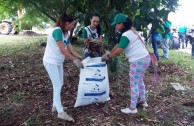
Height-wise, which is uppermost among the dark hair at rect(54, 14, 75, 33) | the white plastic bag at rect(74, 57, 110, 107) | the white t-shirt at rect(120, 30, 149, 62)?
the dark hair at rect(54, 14, 75, 33)

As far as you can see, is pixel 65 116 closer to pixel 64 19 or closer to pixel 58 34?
pixel 58 34

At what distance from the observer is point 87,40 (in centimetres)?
496

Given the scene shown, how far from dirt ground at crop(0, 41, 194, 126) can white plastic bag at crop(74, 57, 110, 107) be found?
0.80ft

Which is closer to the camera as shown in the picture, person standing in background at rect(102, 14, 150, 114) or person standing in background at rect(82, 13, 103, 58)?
person standing in background at rect(102, 14, 150, 114)

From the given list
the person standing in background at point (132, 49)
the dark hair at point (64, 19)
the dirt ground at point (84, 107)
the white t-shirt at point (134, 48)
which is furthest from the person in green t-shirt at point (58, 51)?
the white t-shirt at point (134, 48)

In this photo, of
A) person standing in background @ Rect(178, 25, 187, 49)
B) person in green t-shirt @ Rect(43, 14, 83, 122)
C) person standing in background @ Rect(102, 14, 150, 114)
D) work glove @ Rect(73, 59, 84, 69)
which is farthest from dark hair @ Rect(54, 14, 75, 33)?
person standing in background @ Rect(178, 25, 187, 49)

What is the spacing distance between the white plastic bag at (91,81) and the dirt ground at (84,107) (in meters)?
0.24

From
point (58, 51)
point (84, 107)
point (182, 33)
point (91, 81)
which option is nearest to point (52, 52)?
point (58, 51)

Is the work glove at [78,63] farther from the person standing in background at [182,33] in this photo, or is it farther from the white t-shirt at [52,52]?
the person standing in background at [182,33]

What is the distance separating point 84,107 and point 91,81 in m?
0.56

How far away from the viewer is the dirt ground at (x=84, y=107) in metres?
4.37

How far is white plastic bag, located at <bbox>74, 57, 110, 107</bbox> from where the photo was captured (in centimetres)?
445

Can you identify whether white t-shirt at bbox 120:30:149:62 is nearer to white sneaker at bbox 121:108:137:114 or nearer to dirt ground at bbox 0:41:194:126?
white sneaker at bbox 121:108:137:114

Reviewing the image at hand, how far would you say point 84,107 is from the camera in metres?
4.77
